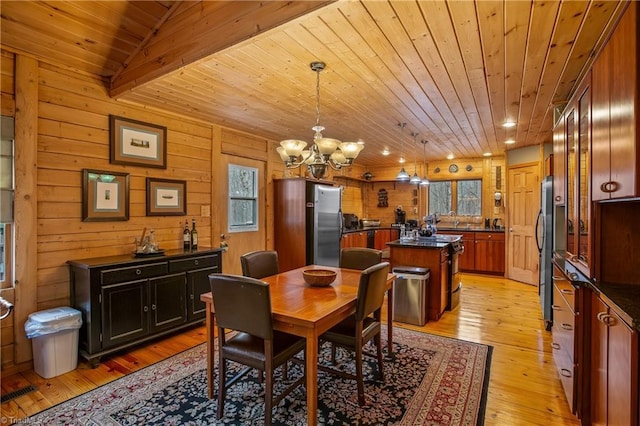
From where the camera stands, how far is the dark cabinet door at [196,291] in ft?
11.2

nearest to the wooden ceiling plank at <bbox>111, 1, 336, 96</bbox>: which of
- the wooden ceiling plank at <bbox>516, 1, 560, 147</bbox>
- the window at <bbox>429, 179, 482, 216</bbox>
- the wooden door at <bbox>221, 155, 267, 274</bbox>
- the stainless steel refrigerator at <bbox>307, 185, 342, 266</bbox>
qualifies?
the wooden ceiling plank at <bbox>516, 1, 560, 147</bbox>

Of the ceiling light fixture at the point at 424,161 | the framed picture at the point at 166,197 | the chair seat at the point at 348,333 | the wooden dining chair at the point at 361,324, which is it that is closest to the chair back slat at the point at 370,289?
the wooden dining chair at the point at 361,324

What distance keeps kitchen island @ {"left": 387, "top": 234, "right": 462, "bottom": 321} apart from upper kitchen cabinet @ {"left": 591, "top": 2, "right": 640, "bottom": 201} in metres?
2.15

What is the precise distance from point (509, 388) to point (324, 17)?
2.91 meters

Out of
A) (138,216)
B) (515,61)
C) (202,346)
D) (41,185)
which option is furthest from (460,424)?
(41,185)

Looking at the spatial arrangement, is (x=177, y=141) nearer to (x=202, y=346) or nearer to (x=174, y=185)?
(x=174, y=185)

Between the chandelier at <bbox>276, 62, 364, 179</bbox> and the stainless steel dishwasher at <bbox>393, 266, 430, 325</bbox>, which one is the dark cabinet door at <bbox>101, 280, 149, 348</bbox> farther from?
the stainless steel dishwasher at <bbox>393, 266, 430, 325</bbox>

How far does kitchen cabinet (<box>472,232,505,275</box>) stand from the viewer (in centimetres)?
629

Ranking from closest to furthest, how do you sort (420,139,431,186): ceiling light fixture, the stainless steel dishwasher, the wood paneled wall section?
the wood paneled wall section < the stainless steel dishwasher < (420,139,431,186): ceiling light fixture

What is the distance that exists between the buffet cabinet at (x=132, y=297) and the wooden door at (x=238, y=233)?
95 centimetres

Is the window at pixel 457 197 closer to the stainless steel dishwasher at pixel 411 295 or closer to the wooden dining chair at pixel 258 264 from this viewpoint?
the stainless steel dishwasher at pixel 411 295

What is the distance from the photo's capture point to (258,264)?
2.83 metres

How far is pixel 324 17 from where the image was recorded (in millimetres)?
1937

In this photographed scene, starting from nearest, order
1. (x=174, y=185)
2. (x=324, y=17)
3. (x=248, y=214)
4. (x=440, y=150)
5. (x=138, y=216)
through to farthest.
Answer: (x=324, y=17) → (x=138, y=216) → (x=174, y=185) → (x=248, y=214) → (x=440, y=150)
